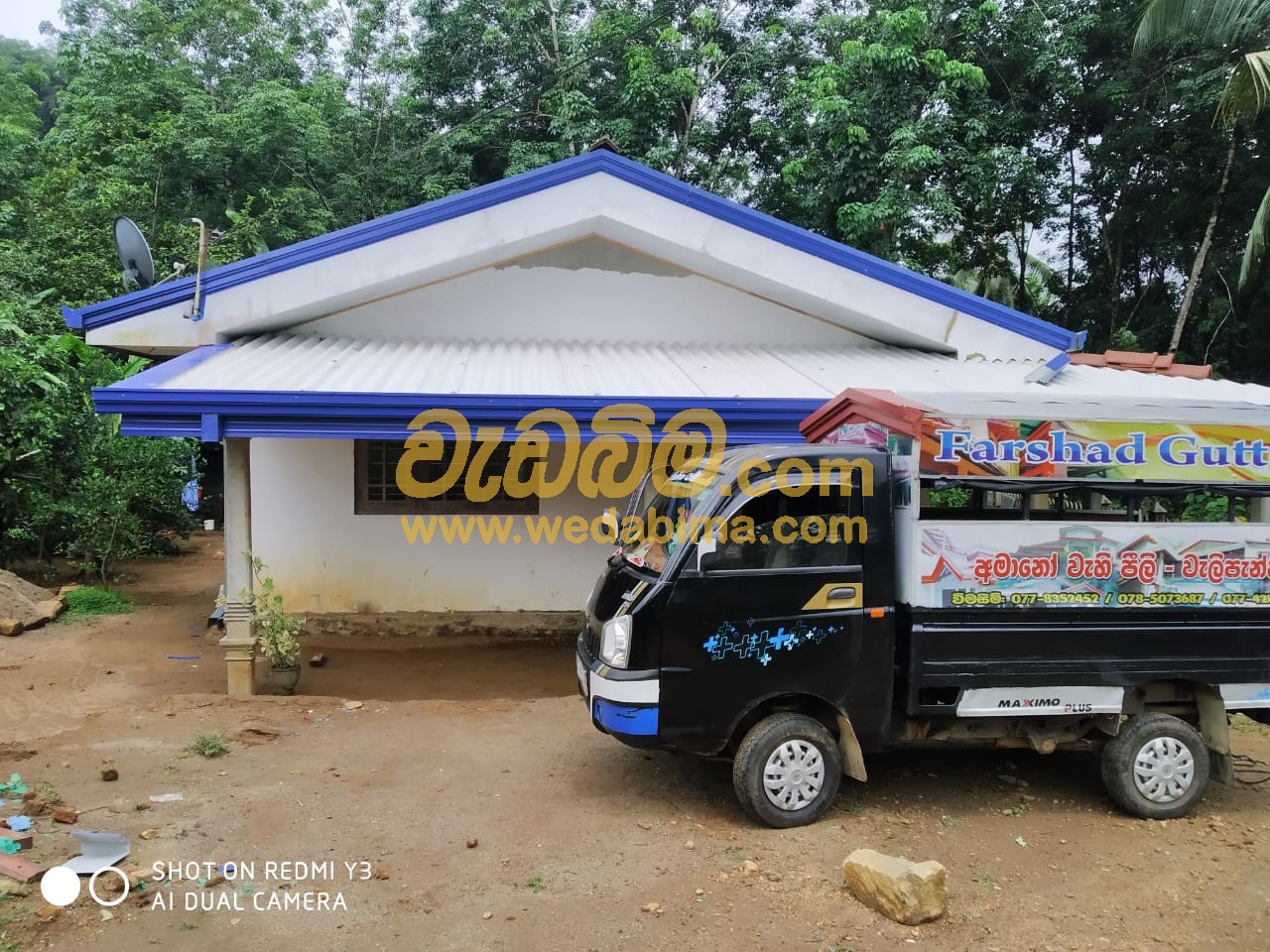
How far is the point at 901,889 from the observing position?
3.77m

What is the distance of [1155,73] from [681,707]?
55.1 ft

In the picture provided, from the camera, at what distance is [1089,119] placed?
57.0ft

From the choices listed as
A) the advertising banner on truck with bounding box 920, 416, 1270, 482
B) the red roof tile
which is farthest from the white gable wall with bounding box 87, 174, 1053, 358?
the advertising banner on truck with bounding box 920, 416, 1270, 482

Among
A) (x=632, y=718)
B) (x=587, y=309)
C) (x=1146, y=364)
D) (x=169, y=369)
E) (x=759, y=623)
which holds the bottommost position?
(x=632, y=718)

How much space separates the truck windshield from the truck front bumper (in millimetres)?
593

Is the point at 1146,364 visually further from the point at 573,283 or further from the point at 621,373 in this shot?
the point at 573,283

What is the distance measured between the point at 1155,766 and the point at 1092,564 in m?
1.30

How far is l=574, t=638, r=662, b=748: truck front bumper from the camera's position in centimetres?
458

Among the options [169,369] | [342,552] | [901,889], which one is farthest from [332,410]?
[901,889]

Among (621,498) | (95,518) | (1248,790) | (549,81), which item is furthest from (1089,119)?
(95,518)

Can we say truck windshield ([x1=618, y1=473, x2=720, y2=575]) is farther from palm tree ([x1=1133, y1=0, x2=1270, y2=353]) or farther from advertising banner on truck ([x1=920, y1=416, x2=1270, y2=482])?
palm tree ([x1=1133, y1=0, x2=1270, y2=353])

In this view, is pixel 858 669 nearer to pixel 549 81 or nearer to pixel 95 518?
pixel 95 518

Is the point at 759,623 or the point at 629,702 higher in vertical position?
the point at 759,623

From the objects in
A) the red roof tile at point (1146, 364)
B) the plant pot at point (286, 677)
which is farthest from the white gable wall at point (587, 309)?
the plant pot at point (286, 677)
